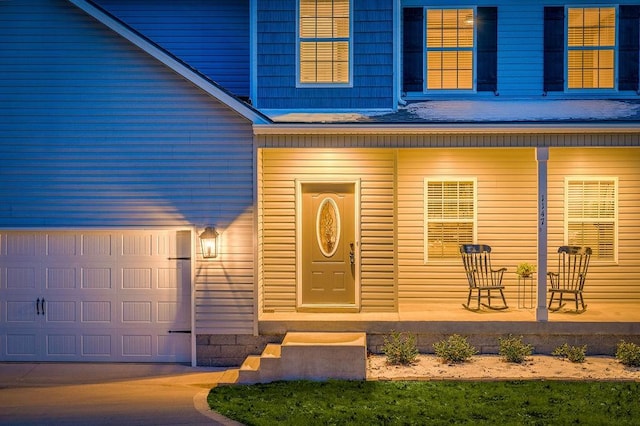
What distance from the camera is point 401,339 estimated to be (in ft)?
35.2

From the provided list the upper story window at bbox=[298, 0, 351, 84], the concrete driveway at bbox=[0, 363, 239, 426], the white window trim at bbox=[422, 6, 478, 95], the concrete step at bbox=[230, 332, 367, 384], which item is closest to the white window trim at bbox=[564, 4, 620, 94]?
the white window trim at bbox=[422, 6, 478, 95]

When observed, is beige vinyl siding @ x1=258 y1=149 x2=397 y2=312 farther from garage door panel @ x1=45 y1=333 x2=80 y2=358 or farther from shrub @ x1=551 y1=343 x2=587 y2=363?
garage door panel @ x1=45 y1=333 x2=80 y2=358

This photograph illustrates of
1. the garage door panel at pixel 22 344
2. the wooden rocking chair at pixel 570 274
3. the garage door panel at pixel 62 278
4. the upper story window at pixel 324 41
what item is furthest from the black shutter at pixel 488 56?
the garage door panel at pixel 22 344

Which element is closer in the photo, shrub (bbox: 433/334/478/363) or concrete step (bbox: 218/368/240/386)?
concrete step (bbox: 218/368/240/386)

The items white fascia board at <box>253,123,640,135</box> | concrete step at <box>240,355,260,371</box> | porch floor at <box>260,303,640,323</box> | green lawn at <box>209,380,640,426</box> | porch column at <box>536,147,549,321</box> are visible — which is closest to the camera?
green lawn at <box>209,380,640,426</box>

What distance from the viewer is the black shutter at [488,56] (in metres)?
12.4

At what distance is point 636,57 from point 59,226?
403 inches

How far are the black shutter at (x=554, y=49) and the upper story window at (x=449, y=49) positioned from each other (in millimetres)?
900

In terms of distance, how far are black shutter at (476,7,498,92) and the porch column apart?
220 cm

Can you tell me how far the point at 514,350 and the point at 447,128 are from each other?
341cm

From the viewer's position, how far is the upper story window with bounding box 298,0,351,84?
11.7 m

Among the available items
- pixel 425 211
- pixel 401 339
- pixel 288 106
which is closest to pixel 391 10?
pixel 288 106

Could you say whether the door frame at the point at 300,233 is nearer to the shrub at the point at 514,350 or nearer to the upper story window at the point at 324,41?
the upper story window at the point at 324,41

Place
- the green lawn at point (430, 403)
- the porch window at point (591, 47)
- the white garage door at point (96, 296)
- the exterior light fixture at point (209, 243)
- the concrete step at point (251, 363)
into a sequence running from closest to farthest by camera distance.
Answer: the green lawn at point (430, 403)
the concrete step at point (251, 363)
the exterior light fixture at point (209, 243)
the white garage door at point (96, 296)
the porch window at point (591, 47)
